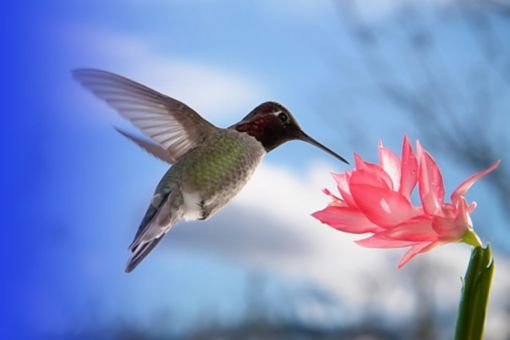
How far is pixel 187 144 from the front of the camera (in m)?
1.26

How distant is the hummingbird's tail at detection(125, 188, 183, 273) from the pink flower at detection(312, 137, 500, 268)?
0.26 m

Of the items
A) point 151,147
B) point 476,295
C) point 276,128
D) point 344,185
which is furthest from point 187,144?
point 476,295

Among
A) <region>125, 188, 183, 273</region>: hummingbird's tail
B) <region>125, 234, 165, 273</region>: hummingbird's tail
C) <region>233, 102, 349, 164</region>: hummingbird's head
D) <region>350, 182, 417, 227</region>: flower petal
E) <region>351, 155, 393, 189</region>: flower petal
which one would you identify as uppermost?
<region>233, 102, 349, 164</region>: hummingbird's head

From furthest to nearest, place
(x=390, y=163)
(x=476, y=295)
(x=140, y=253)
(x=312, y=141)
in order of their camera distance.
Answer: (x=312, y=141), (x=140, y=253), (x=390, y=163), (x=476, y=295)

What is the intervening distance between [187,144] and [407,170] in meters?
0.56

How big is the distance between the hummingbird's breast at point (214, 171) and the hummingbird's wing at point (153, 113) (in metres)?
0.03

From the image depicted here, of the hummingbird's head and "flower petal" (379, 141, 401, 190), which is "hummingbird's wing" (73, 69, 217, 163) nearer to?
the hummingbird's head

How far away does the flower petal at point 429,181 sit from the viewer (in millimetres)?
768

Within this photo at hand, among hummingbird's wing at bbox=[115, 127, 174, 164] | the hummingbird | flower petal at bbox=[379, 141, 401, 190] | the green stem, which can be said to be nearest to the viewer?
the green stem

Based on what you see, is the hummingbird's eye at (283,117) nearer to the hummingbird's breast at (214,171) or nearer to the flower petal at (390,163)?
the hummingbird's breast at (214,171)

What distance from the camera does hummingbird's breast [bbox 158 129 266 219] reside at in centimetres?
108

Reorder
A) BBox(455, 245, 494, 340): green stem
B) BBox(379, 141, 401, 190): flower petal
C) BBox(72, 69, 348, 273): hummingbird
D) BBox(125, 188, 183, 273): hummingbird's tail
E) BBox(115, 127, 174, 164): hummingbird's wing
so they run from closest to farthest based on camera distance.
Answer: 1. BBox(455, 245, 494, 340): green stem
2. BBox(379, 141, 401, 190): flower petal
3. BBox(125, 188, 183, 273): hummingbird's tail
4. BBox(72, 69, 348, 273): hummingbird
5. BBox(115, 127, 174, 164): hummingbird's wing

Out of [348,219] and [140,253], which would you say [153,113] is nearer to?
[140,253]

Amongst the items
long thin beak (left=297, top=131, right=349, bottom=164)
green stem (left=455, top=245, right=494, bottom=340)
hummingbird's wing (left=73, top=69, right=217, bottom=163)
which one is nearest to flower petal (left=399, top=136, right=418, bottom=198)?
green stem (left=455, top=245, right=494, bottom=340)
